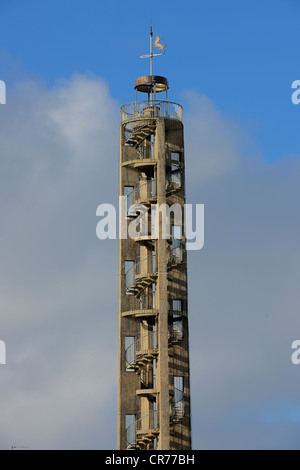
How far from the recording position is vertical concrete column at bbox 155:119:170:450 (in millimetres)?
142500

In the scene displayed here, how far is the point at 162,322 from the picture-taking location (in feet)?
476

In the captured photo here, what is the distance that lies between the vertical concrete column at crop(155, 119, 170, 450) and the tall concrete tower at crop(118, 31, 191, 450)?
81 mm

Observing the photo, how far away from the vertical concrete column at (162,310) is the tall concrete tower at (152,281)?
8 cm

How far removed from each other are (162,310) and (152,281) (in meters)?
2.99

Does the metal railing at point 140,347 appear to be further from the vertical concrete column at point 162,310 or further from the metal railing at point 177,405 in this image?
the metal railing at point 177,405

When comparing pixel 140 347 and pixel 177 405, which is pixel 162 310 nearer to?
pixel 140 347

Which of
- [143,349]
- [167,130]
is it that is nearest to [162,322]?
Answer: [143,349]

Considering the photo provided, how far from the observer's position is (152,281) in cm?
14712

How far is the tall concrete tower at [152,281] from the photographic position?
474 ft

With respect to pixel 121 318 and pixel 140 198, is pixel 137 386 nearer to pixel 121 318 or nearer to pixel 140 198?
pixel 121 318

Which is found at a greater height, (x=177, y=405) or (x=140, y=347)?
(x=140, y=347)

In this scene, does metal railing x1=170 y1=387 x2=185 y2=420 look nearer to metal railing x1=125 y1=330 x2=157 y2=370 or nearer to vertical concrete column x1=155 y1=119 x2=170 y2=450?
vertical concrete column x1=155 y1=119 x2=170 y2=450
